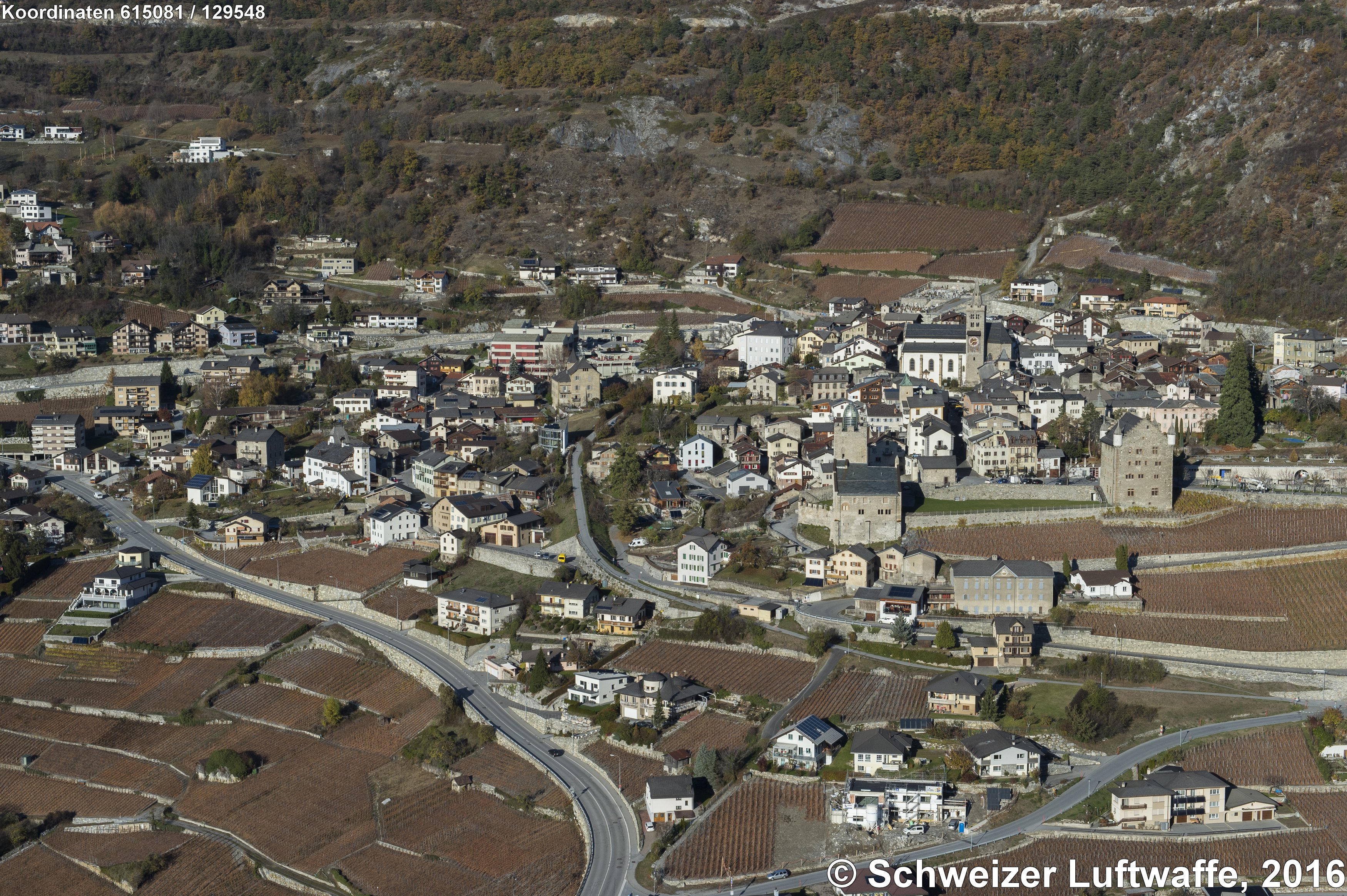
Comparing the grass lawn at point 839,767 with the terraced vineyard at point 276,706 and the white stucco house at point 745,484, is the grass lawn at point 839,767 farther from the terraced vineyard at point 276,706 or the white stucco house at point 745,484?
the white stucco house at point 745,484

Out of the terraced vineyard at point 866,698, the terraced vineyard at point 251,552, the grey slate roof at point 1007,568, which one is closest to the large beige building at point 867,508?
the grey slate roof at point 1007,568

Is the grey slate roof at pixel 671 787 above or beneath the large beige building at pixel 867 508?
beneath

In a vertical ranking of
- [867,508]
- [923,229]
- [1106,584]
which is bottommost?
[1106,584]

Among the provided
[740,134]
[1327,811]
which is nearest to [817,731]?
[1327,811]

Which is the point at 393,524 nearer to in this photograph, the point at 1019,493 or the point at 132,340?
the point at 1019,493

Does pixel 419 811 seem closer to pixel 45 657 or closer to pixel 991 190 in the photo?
pixel 45 657
